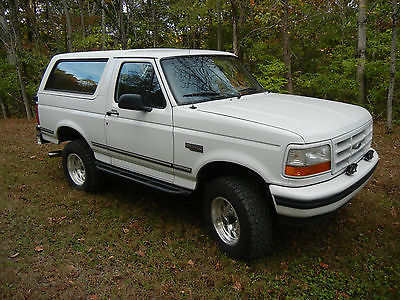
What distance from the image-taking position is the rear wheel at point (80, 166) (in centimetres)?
513

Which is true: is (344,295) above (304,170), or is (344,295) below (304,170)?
below

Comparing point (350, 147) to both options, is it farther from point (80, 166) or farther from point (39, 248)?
point (80, 166)

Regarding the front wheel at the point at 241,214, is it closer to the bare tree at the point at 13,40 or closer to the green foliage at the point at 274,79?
the green foliage at the point at 274,79

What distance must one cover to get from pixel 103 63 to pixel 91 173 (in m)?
1.71

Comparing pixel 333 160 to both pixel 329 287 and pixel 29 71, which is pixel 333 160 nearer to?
pixel 329 287

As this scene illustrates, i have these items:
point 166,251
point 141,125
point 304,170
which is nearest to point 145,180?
point 141,125

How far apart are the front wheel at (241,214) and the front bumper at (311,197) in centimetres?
30

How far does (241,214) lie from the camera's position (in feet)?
10.9

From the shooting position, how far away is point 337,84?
10242 mm

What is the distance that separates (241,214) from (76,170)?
11.5 ft

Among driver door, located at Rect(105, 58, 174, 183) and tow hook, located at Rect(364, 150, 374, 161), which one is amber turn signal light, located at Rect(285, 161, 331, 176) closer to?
tow hook, located at Rect(364, 150, 374, 161)

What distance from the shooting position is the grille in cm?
311

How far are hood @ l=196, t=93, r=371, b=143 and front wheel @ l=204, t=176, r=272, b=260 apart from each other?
72 centimetres

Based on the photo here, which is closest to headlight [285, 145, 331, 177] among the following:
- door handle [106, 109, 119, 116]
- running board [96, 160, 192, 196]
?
running board [96, 160, 192, 196]
